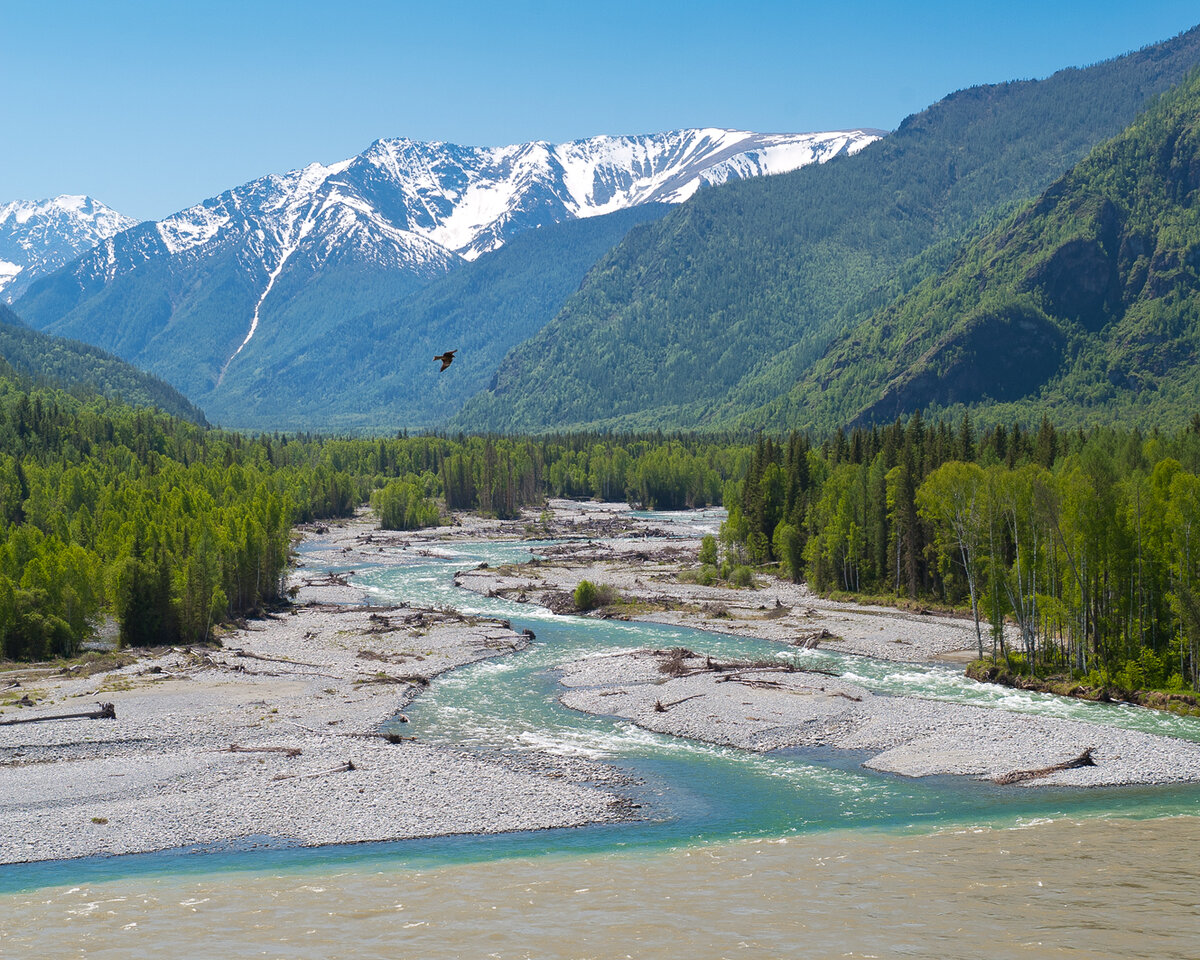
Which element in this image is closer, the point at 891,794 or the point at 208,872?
the point at 208,872

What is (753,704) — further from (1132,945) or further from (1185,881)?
(1132,945)

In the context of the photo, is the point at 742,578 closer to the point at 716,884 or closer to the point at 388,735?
the point at 388,735

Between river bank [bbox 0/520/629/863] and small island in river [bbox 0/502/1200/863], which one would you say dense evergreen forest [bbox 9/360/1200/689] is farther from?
river bank [bbox 0/520/629/863]

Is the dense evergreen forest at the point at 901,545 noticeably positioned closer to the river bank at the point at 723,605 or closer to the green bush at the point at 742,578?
the river bank at the point at 723,605

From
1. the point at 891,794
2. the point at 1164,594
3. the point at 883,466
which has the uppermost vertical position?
the point at 883,466

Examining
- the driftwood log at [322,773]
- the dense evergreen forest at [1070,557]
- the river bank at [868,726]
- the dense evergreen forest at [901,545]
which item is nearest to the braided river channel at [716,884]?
the river bank at [868,726]

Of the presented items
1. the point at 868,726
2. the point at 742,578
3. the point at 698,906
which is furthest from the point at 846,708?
the point at 742,578

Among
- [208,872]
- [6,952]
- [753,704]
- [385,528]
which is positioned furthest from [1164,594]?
[385,528]
